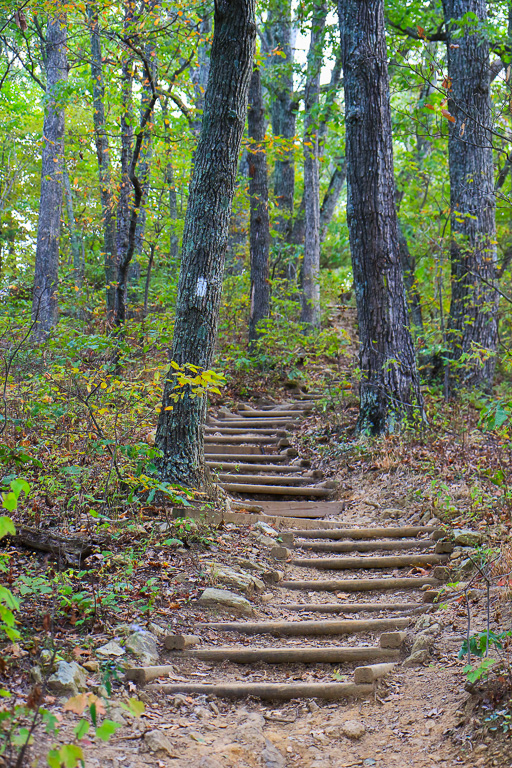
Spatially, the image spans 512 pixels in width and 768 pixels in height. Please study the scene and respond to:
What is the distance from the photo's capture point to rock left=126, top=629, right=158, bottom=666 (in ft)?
11.7

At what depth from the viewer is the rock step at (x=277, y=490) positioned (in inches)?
307

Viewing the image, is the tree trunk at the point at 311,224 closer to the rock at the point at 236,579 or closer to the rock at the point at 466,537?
the rock at the point at 466,537

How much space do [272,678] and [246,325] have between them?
12348 millimetres

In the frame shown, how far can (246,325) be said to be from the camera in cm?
1559

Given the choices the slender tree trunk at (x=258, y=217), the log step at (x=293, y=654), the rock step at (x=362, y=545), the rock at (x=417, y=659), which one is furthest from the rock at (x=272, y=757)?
the slender tree trunk at (x=258, y=217)

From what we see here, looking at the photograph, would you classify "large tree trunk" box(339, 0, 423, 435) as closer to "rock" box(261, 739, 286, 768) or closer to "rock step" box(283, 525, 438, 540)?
"rock step" box(283, 525, 438, 540)

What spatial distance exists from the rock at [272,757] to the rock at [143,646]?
0.94 meters

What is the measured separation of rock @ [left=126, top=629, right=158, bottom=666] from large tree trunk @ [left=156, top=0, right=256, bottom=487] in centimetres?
229

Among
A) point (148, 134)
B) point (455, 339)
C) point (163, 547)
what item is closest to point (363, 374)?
point (455, 339)

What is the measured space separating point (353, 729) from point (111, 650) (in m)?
1.44

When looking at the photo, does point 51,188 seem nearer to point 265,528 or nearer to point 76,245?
point 76,245

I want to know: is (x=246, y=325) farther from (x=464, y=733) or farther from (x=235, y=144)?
(x=464, y=733)

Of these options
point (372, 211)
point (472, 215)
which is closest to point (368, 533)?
point (372, 211)

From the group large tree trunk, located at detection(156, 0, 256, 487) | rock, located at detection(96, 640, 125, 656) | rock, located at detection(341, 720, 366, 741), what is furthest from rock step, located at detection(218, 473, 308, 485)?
rock, located at detection(341, 720, 366, 741)
